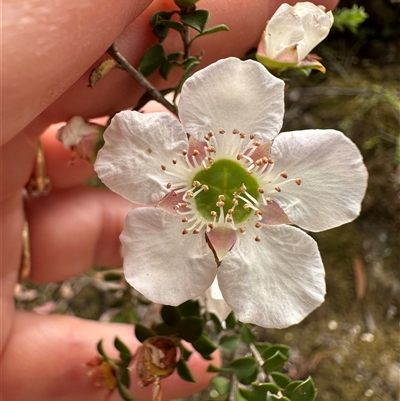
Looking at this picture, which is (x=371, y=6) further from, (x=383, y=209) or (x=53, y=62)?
(x=53, y=62)

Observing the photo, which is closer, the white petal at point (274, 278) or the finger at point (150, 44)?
the white petal at point (274, 278)

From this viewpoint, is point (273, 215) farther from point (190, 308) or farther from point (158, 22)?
point (158, 22)

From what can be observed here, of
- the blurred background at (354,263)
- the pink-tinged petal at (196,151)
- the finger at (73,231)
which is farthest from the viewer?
the blurred background at (354,263)

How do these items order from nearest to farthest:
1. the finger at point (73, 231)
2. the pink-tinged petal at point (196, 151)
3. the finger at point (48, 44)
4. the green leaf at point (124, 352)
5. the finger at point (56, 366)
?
the finger at point (48, 44), the pink-tinged petal at point (196, 151), the green leaf at point (124, 352), the finger at point (56, 366), the finger at point (73, 231)

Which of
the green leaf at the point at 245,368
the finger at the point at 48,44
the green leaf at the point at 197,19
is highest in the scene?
the finger at the point at 48,44

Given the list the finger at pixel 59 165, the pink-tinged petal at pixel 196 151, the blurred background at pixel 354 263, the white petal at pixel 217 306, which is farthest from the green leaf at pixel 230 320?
the finger at pixel 59 165

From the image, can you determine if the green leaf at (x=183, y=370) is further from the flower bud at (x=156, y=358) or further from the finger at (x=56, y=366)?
the finger at (x=56, y=366)

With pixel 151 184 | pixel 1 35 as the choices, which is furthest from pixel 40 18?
pixel 151 184
